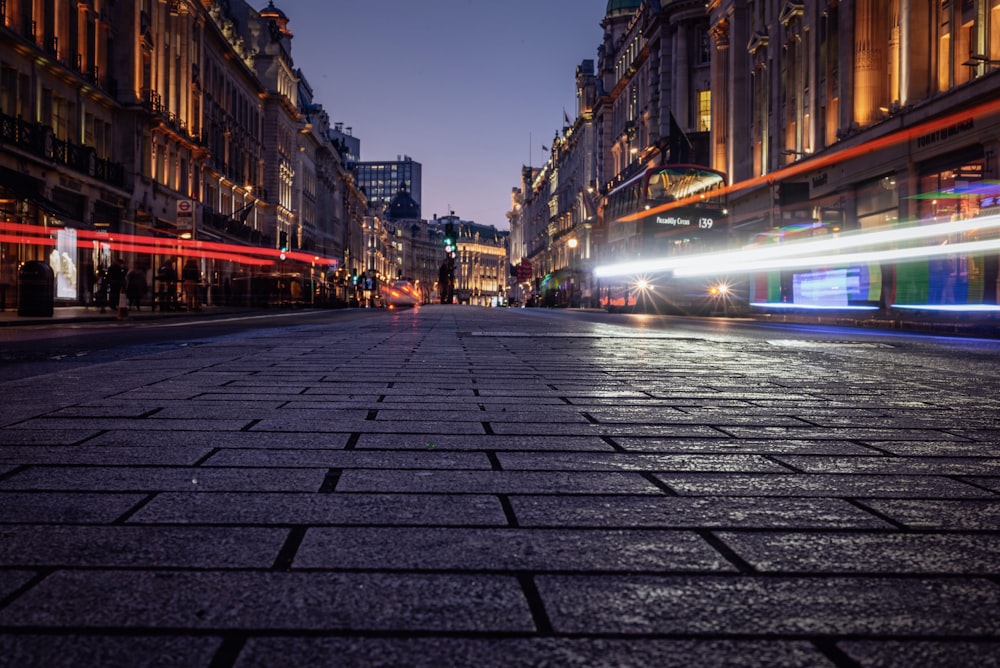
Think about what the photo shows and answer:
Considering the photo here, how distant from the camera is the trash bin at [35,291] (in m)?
20.7

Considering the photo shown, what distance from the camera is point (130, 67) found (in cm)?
3672

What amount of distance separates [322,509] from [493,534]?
21.4 inches

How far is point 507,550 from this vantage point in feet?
6.92

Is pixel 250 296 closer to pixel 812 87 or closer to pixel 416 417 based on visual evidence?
pixel 812 87

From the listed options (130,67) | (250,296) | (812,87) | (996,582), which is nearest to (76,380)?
(996,582)

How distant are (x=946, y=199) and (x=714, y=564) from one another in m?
23.8

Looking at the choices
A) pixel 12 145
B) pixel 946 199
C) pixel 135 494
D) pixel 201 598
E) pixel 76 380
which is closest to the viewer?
pixel 201 598

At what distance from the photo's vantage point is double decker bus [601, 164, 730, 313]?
28.2 m

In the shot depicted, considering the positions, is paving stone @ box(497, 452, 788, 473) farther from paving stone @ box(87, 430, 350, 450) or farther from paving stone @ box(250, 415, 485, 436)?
paving stone @ box(87, 430, 350, 450)

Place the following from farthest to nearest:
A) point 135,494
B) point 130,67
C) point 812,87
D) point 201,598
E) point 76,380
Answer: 1. point 130,67
2. point 812,87
3. point 76,380
4. point 135,494
5. point 201,598

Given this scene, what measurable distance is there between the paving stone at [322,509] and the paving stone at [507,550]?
4.1 inches

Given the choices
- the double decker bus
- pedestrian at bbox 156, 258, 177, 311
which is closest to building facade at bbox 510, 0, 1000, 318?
the double decker bus

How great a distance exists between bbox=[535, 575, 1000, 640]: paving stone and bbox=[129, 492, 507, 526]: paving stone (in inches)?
23.2

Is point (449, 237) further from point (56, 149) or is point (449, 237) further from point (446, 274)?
point (56, 149)
